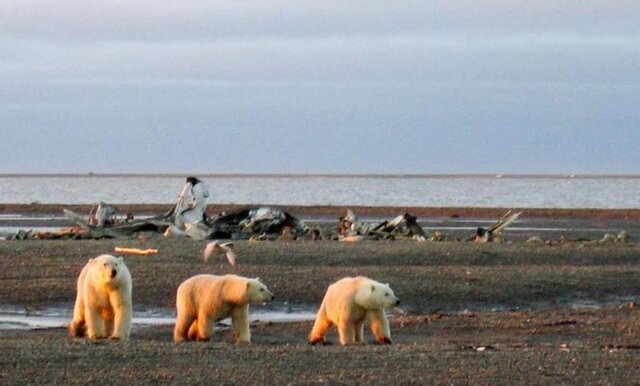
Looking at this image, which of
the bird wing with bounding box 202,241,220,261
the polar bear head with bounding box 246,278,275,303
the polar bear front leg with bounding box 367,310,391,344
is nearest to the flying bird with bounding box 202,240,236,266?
the bird wing with bounding box 202,241,220,261

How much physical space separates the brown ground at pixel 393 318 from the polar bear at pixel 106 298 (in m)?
0.37

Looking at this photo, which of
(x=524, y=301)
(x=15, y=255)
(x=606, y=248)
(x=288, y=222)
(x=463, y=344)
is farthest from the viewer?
(x=288, y=222)

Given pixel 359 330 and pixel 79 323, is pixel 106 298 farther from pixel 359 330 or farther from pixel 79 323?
pixel 359 330

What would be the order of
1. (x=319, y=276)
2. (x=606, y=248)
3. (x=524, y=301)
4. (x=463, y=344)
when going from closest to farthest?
1. (x=463, y=344)
2. (x=524, y=301)
3. (x=319, y=276)
4. (x=606, y=248)

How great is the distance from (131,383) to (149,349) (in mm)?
2050

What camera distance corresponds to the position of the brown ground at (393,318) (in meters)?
13.2

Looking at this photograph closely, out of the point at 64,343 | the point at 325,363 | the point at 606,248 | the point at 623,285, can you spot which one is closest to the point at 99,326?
the point at 64,343

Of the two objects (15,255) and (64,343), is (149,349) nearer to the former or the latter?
(64,343)

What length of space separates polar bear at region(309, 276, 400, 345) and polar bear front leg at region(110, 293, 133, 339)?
2156 mm

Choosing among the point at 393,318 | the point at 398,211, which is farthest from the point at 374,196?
the point at 393,318

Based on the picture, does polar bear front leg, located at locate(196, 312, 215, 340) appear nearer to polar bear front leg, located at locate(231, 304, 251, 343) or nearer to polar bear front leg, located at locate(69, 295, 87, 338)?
polar bear front leg, located at locate(231, 304, 251, 343)

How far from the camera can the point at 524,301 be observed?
23031 millimetres

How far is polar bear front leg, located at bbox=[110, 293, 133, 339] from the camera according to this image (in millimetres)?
16328

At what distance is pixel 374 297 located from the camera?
16.4m
